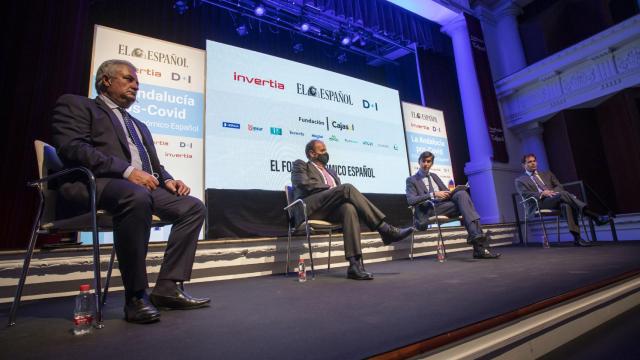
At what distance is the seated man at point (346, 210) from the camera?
217 cm

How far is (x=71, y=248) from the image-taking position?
211cm

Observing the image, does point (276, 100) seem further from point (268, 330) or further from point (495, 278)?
point (268, 330)

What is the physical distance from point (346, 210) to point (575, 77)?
5.44m

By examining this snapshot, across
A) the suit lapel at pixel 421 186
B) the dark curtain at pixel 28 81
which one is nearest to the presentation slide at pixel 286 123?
the suit lapel at pixel 421 186

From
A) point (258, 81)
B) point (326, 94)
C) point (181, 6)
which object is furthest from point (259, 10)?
point (326, 94)

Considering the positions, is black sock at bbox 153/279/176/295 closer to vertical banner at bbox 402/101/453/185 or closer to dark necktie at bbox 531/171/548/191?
vertical banner at bbox 402/101/453/185

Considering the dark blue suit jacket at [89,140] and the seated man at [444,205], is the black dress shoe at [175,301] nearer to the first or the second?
the dark blue suit jacket at [89,140]

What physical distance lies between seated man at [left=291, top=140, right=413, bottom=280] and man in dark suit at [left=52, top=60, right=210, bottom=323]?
1007mm

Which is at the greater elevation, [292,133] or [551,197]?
[292,133]

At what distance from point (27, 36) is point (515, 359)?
396cm

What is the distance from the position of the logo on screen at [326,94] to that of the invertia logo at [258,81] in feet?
0.91

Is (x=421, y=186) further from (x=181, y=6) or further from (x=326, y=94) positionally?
(x=181, y=6)

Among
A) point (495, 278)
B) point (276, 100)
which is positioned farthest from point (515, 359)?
point (276, 100)

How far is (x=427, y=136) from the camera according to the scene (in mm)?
5320
